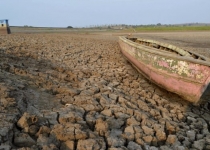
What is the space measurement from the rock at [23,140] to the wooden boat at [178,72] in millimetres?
3335

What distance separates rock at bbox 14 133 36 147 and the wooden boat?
3.33 m

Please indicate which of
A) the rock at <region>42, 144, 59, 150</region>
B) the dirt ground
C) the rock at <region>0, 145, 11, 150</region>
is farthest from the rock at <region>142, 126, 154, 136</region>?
the rock at <region>0, 145, 11, 150</region>

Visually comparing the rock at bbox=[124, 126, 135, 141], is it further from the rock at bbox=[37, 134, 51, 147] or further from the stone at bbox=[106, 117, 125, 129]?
the rock at bbox=[37, 134, 51, 147]

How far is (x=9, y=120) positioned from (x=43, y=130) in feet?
1.42

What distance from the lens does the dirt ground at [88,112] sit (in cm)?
286

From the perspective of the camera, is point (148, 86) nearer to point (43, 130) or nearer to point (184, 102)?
point (184, 102)

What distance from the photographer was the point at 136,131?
11.5 feet

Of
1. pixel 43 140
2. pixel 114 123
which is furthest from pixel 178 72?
pixel 43 140

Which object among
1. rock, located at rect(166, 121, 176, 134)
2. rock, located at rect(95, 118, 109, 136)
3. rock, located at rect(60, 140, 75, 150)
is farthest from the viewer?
rock, located at rect(166, 121, 176, 134)

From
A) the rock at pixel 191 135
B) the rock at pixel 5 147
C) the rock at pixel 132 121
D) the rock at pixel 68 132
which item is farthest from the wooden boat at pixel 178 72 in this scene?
the rock at pixel 5 147

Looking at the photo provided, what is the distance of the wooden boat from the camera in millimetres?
4532

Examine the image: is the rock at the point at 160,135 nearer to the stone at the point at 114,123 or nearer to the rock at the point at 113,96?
the stone at the point at 114,123

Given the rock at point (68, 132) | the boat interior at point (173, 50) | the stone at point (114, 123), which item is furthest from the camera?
the boat interior at point (173, 50)

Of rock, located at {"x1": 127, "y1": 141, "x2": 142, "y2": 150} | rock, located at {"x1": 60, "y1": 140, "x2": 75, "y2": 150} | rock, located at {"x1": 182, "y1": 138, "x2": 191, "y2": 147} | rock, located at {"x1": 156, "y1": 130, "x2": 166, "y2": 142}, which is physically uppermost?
rock, located at {"x1": 60, "y1": 140, "x2": 75, "y2": 150}
